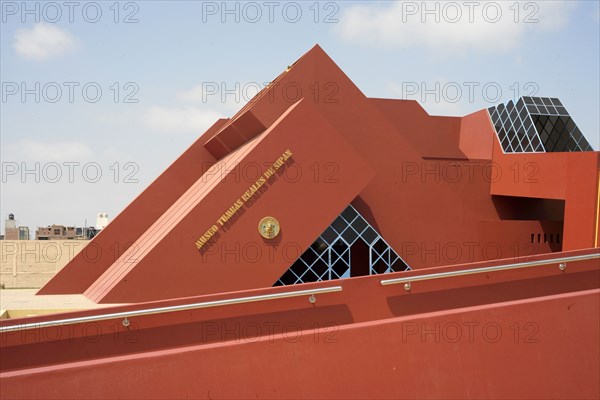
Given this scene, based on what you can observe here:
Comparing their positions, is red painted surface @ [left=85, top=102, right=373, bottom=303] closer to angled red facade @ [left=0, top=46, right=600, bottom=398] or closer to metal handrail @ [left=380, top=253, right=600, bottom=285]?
angled red facade @ [left=0, top=46, right=600, bottom=398]

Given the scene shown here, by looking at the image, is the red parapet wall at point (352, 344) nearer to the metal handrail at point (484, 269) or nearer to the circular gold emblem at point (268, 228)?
the metal handrail at point (484, 269)

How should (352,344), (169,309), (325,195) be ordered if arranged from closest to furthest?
(169,309), (352,344), (325,195)

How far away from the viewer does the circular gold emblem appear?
979 cm

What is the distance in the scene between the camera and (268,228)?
32.2 feet

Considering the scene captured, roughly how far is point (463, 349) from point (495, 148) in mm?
10253

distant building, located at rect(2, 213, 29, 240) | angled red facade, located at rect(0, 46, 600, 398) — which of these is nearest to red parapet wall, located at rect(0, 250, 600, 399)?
angled red facade, located at rect(0, 46, 600, 398)

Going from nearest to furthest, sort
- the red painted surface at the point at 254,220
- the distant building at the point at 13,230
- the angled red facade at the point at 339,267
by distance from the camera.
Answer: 1. the angled red facade at the point at 339,267
2. the red painted surface at the point at 254,220
3. the distant building at the point at 13,230

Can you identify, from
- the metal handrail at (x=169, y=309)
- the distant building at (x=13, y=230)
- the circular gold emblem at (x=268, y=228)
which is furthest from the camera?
the distant building at (x=13, y=230)

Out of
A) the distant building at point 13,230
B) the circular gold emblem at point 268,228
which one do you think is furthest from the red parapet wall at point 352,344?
the distant building at point 13,230

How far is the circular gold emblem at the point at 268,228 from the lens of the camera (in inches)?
385

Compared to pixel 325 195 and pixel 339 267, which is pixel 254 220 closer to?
pixel 325 195

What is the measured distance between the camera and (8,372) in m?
4.60

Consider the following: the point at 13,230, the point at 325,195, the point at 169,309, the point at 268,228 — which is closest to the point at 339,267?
the point at 325,195

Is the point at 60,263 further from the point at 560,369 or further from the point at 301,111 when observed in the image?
the point at 560,369
